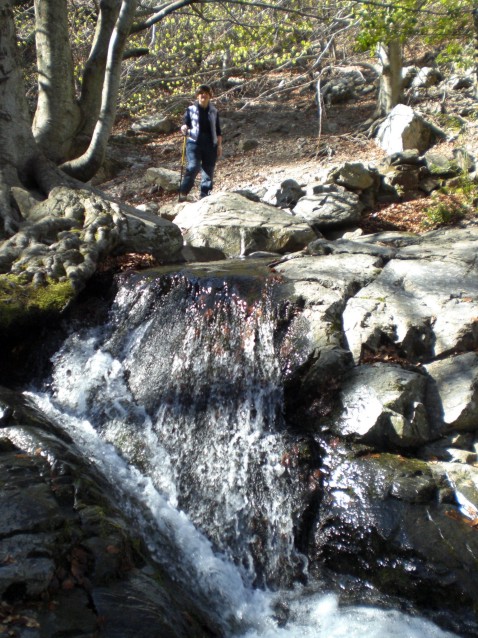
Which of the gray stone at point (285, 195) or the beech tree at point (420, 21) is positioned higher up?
the beech tree at point (420, 21)

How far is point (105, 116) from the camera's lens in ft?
28.6

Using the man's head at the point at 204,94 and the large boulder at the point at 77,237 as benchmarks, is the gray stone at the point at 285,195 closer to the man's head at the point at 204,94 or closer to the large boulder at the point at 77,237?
the man's head at the point at 204,94

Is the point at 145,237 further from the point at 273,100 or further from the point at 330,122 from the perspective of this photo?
the point at 273,100

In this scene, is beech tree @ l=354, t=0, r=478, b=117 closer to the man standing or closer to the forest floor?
the forest floor

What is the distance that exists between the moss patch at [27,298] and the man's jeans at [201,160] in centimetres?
400

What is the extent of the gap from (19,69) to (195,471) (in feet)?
20.0

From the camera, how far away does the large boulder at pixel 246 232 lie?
821 centimetres

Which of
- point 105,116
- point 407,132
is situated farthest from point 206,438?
point 407,132

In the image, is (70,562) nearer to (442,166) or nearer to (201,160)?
(201,160)

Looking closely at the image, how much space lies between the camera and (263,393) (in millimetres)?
5398

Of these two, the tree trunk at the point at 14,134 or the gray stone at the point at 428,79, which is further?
the gray stone at the point at 428,79

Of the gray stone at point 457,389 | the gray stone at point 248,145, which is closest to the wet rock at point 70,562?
the gray stone at point 457,389

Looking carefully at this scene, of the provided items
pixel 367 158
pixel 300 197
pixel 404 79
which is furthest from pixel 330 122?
pixel 300 197

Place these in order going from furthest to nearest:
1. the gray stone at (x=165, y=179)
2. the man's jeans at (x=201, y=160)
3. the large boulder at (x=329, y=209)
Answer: the gray stone at (x=165, y=179), the man's jeans at (x=201, y=160), the large boulder at (x=329, y=209)
